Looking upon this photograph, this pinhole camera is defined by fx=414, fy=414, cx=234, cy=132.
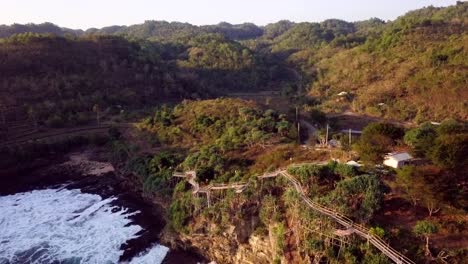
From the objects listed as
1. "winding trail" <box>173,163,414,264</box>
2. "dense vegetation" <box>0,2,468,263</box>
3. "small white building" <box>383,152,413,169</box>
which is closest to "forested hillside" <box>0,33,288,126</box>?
"dense vegetation" <box>0,2,468,263</box>

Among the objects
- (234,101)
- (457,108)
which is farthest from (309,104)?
(457,108)

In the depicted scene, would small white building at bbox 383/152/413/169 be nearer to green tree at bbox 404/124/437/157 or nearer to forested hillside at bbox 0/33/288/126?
green tree at bbox 404/124/437/157

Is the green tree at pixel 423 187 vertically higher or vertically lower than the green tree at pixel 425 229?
higher

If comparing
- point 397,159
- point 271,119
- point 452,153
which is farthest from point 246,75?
point 452,153

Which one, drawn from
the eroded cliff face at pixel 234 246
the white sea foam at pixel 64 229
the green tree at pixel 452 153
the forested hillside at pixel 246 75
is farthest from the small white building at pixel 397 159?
the forested hillside at pixel 246 75

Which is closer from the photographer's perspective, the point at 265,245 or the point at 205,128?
the point at 265,245

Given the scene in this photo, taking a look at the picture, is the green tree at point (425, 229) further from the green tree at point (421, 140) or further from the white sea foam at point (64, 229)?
the white sea foam at point (64, 229)

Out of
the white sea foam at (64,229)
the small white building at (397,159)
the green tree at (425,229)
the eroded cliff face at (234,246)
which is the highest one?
the small white building at (397,159)

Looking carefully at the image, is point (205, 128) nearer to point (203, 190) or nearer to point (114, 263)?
point (203, 190)
